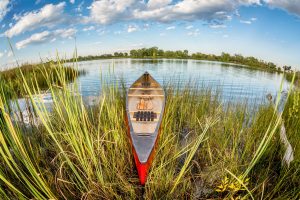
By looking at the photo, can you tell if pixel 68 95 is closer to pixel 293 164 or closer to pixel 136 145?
pixel 136 145

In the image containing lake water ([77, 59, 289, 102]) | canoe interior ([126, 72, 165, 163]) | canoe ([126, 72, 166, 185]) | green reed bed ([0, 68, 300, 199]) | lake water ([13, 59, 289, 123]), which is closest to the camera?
green reed bed ([0, 68, 300, 199])

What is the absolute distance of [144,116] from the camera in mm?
5766

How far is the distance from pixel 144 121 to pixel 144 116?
192 mm

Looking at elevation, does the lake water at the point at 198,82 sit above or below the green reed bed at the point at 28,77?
below

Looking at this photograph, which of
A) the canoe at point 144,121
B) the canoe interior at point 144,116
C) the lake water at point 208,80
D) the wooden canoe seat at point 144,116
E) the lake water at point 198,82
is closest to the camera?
the canoe at point 144,121

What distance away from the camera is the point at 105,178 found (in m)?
3.48

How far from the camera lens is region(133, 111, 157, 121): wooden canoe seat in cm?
569

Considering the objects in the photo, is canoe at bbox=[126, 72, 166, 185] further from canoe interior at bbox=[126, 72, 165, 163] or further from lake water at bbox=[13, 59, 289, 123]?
lake water at bbox=[13, 59, 289, 123]

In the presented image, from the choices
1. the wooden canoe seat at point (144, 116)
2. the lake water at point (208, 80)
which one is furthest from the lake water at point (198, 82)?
the wooden canoe seat at point (144, 116)

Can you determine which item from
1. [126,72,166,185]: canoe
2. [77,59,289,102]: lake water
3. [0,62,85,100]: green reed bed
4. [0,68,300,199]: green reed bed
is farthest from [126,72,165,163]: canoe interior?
[0,62,85,100]: green reed bed

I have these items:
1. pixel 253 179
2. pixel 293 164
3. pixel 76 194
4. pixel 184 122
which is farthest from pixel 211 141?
pixel 76 194

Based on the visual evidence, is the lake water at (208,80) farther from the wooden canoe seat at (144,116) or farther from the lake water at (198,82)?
the wooden canoe seat at (144,116)

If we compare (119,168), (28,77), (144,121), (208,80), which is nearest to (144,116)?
(144,121)

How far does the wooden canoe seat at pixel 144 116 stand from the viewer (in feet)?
18.7
